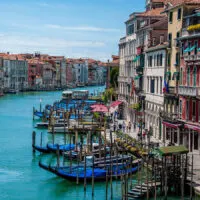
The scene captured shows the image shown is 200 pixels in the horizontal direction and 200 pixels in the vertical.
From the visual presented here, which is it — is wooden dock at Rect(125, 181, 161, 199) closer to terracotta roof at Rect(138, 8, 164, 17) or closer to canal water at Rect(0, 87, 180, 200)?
canal water at Rect(0, 87, 180, 200)

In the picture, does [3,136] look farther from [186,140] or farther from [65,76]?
[65,76]

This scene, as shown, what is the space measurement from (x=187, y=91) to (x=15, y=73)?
81.4 m

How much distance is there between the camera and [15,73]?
99.9 meters

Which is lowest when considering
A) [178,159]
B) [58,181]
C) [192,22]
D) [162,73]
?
[58,181]

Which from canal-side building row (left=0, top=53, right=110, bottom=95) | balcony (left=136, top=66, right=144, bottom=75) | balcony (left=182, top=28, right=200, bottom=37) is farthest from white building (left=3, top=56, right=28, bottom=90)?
balcony (left=182, top=28, right=200, bottom=37)

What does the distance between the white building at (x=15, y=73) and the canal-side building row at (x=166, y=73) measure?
66.0 m

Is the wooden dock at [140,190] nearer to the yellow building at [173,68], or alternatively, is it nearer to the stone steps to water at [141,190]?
the stone steps to water at [141,190]

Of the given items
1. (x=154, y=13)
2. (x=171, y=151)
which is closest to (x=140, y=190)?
(x=171, y=151)

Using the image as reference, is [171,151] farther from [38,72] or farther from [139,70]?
[38,72]

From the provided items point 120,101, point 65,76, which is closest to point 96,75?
point 65,76

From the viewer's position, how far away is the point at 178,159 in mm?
16703

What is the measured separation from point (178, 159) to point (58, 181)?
4664 millimetres

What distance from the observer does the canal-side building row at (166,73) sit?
2069 centimetres

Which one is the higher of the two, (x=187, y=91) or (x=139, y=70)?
(x=139, y=70)
